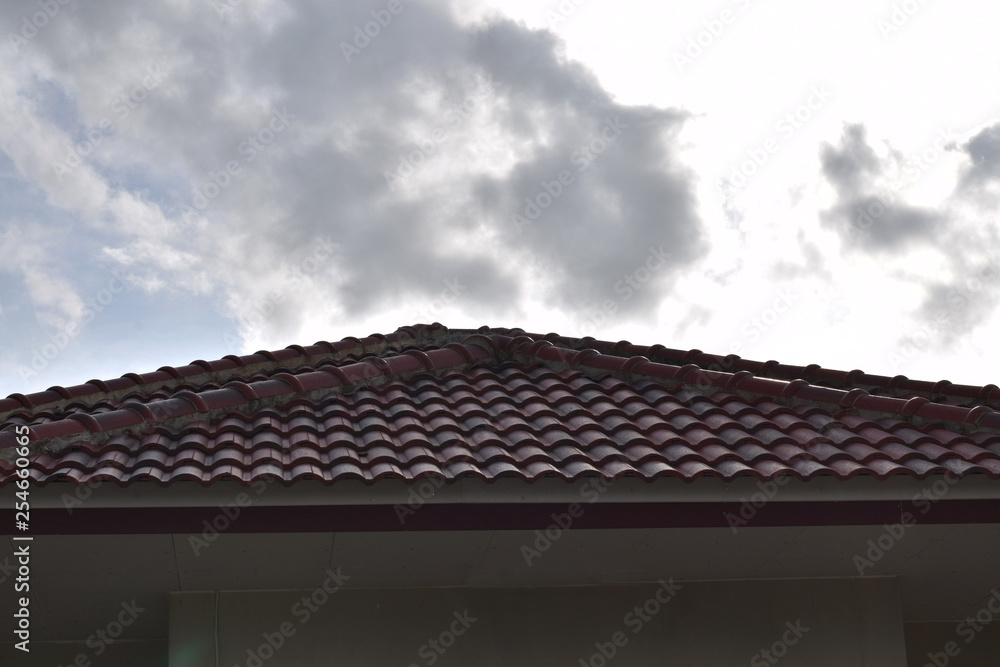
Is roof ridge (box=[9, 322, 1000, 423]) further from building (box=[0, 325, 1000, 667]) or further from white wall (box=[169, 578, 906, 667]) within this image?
white wall (box=[169, 578, 906, 667])

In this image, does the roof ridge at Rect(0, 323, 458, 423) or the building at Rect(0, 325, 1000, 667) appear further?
the roof ridge at Rect(0, 323, 458, 423)

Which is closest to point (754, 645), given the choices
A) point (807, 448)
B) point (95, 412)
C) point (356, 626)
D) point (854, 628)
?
point (854, 628)

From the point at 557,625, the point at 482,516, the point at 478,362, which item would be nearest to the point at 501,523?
the point at 482,516

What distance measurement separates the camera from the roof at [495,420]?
15.0 ft

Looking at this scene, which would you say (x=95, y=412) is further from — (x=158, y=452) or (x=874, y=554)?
(x=874, y=554)

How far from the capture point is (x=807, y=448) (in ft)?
16.6

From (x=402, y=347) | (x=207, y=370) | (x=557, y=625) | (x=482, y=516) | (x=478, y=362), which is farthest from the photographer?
(x=402, y=347)

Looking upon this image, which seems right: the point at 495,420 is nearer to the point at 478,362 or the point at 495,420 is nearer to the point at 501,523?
the point at 501,523

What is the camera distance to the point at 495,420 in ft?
18.0

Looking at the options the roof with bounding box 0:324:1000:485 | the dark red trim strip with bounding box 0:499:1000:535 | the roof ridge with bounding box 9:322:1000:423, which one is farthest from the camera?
the roof ridge with bounding box 9:322:1000:423

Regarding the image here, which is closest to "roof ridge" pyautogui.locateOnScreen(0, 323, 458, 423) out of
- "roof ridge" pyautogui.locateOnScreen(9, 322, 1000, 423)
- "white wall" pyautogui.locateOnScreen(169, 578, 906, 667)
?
"roof ridge" pyautogui.locateOnScreen(9, 322, 1000, 423)

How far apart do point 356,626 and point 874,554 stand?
3123mm

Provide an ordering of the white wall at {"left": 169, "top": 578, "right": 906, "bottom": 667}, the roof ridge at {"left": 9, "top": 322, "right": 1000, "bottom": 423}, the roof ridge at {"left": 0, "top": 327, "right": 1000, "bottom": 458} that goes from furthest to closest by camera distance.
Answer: the roof ridge at {"left": 9, "top": 322, "right": 1000, "bottom": 423}, the white wall at {"left": 169, "top": 578, "right": 906, "bottom": 667}, the roof ridge at {"left": 0, "top": 327, "right": 1000, "bottom": 458}

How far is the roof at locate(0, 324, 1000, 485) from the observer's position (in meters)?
4.57
